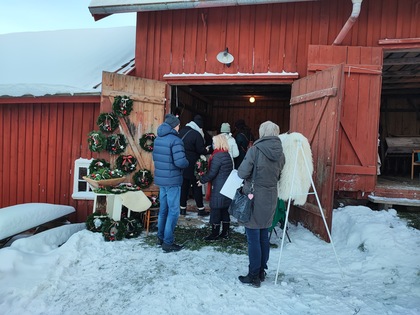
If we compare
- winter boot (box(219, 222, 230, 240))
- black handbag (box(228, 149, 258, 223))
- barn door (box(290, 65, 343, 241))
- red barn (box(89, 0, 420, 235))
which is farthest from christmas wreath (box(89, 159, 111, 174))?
barn door (box(290, 65, 343, 241))

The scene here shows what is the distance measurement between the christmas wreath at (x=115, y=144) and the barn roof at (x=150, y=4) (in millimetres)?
2420

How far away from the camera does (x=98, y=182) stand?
4.75 meters

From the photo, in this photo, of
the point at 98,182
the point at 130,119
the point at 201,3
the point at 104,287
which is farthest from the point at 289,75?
the point at 104,287

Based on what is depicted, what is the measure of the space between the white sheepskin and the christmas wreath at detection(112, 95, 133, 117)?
3003 millimetres

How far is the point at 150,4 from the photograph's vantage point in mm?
5570

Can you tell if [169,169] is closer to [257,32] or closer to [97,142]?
[97,142]

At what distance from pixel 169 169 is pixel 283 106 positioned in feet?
26.3

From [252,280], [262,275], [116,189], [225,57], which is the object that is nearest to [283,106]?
[225,57]

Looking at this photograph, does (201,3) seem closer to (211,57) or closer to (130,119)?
(211,57)

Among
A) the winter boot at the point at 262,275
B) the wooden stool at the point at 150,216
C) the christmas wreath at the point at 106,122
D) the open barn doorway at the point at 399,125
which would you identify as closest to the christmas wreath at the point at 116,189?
the wooden stool at the point at 150,216

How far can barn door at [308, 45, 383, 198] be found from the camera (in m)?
5.19

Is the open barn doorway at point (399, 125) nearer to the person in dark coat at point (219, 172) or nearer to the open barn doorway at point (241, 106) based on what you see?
the open barn doorway at point (241, 106)

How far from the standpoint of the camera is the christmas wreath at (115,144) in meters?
5.53

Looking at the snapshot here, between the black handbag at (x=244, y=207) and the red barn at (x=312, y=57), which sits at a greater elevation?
the red barn at (x=312, y=57)
